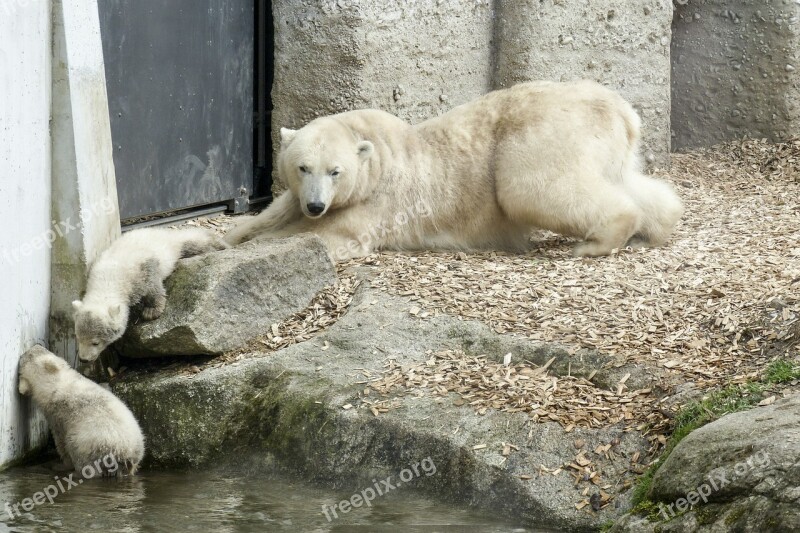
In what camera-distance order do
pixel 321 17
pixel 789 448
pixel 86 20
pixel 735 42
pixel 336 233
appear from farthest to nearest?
1. pixel 735 42
2. pixel 321 17
3. pixel 336 233
4. pixel 86 20
5. pixel 789 448

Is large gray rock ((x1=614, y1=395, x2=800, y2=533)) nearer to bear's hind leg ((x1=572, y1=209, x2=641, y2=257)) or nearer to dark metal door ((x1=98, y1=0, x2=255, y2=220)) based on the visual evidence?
bear's hind leg ((x1=572, y1=209, x2=641, y2=257))

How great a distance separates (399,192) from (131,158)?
Result: 1772 millimetres

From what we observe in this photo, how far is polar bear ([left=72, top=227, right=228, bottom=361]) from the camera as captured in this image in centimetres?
480

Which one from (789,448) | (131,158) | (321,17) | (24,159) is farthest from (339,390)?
(321,17)

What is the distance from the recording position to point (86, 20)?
16.5 ft

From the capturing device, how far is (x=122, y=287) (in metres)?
4.96

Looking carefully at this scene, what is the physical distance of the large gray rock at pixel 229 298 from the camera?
5.04m

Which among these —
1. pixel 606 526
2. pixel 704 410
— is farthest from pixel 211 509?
pixel 704 410

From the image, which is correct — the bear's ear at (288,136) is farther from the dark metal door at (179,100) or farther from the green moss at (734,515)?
the green moss at (734,515)

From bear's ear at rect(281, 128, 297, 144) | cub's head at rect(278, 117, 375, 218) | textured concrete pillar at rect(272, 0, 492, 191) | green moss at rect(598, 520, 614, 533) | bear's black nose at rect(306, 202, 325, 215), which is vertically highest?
textured concrete pillar at rect(272, 0, 492, 191)

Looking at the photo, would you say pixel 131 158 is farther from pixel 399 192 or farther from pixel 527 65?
pixel 527 65
